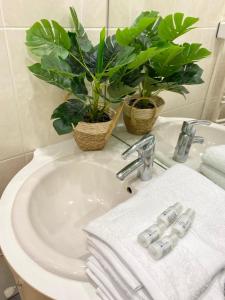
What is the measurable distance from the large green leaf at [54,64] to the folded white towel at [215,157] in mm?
443

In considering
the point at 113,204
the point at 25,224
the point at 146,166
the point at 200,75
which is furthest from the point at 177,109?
the point at 25,224

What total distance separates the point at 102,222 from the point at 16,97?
1.60ft

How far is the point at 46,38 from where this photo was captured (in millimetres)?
631

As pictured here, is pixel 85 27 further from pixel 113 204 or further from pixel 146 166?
pixel 113 204

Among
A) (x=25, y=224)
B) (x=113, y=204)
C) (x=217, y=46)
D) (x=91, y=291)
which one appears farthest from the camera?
(x=113, y=204)

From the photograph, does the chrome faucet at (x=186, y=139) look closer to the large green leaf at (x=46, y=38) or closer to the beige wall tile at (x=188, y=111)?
the beige wall tile at (x=188, y=111)

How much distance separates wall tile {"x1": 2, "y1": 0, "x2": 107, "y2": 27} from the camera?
62 cm

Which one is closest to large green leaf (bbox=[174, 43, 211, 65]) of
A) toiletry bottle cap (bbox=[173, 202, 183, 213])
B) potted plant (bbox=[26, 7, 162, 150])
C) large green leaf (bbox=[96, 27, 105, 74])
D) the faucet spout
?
potted plant (bbox=[26, 7, 162, 150])

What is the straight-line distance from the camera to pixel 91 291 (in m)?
0.47

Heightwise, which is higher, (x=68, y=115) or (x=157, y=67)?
(x=157, y=67)

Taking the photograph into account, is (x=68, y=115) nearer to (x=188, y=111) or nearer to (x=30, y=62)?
(x=30, y=62)

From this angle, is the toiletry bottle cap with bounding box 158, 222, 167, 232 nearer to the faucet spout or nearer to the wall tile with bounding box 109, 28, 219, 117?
the faucet spout

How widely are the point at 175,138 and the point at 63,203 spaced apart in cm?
45

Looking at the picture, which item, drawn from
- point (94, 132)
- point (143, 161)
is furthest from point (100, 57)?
point (143, 161)
